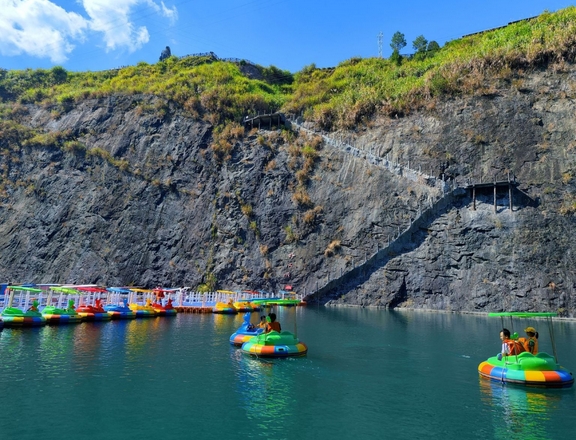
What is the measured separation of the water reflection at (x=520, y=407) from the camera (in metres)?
14.9

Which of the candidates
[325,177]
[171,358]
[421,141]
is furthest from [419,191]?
[171,358]

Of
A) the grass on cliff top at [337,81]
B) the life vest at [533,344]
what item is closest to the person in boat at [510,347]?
the life vest at [533,344]

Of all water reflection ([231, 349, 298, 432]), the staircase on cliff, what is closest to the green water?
water reflection ([231, 349, 298, 432])

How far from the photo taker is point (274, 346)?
25734mm

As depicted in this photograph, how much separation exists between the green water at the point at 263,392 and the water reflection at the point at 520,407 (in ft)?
0.22

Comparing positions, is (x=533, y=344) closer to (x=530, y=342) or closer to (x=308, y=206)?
(x=530, y=342)

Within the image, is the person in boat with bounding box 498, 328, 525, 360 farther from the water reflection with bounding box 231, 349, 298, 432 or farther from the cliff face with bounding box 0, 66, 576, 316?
the cliff face with bounding box 0, 66, 576, 316

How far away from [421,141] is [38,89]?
79.9 metres

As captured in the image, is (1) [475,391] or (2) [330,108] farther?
(2) [330,108]

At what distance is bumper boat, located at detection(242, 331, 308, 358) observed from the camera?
2553 centimetres

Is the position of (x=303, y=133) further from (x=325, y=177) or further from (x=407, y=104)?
(x=407, y=104)

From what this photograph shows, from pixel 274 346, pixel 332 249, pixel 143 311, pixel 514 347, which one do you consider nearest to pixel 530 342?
pixel 514 347

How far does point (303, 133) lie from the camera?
74938 millimetres

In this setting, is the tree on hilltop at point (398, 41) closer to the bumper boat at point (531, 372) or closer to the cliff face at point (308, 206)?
the cliff face at point (308, 206)
